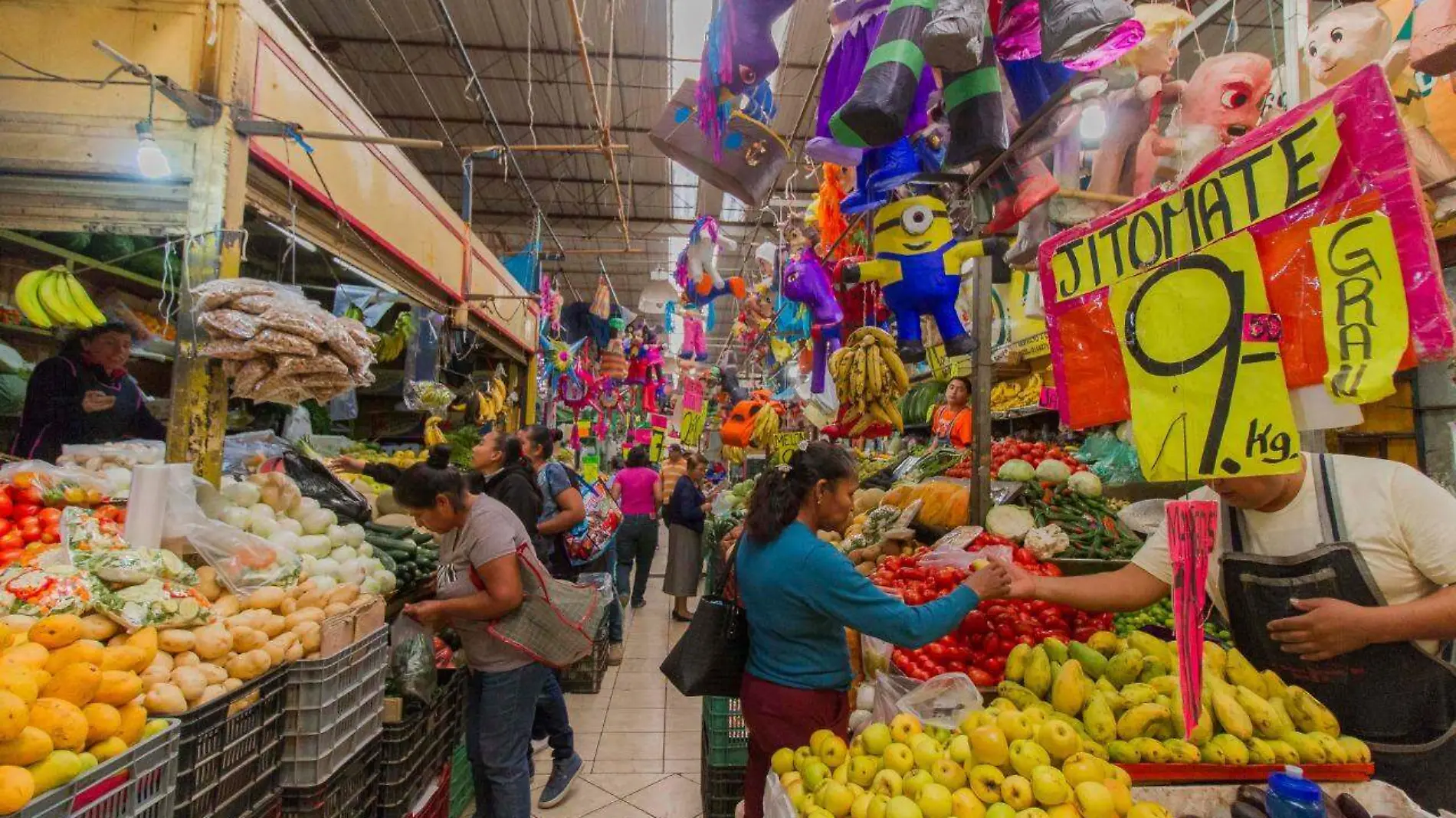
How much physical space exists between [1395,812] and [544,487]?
4.32m

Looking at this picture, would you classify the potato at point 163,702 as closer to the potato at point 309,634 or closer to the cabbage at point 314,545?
the potato at point 309,634

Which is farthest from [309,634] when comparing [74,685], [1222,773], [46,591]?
[1222,773]

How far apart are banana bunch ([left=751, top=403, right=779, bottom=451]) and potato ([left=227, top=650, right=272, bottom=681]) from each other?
6.40 metres

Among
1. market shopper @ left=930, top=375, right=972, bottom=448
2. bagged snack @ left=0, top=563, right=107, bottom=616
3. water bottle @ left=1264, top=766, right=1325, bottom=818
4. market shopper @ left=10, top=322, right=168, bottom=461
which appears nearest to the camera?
water bottle @ left=1264, top=766, right=1325, bottom=818

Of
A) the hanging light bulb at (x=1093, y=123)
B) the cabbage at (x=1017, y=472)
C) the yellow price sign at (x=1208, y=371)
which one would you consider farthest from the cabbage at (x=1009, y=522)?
the yellow price sign at (x=1208, y=371)

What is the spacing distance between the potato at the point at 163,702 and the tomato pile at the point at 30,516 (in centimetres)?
88

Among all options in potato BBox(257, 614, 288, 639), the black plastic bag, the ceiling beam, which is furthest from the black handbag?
the ceiling beam

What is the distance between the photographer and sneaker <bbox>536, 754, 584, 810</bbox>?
3570 mm

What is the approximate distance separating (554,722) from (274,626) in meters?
1.81

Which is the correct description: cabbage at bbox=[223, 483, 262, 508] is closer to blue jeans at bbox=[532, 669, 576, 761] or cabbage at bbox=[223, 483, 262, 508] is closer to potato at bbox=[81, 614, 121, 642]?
potato at bbox=[81, 614, 121, 642]

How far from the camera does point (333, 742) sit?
2.28 meters

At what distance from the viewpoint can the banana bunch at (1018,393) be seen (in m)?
6.87

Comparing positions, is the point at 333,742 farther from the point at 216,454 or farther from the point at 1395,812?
the point at 1395,812

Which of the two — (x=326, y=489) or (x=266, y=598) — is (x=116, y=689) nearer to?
(x=266, y=598)
